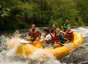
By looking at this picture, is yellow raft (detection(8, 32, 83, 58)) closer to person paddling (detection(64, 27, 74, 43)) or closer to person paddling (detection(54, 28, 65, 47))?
person paddling (detection(54, 28, 65, 47))

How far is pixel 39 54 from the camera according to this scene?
4.19 meters

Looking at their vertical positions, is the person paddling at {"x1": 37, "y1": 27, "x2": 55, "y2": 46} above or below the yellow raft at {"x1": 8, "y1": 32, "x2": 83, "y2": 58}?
above

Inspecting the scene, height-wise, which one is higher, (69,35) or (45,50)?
(69,35)

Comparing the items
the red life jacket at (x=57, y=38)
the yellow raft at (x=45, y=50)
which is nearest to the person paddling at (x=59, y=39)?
the red life jacket at (x=57, y=38)

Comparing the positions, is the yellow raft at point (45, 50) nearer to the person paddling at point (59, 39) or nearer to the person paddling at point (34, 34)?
the person paddling at point (59, 39)

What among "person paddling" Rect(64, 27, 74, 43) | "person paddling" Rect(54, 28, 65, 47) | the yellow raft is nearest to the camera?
the yellow raft

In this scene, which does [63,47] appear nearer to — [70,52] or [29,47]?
[70,52]

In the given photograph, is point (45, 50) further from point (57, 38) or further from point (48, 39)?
point (57, 38)

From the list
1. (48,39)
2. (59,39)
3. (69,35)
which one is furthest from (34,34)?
(69,35)

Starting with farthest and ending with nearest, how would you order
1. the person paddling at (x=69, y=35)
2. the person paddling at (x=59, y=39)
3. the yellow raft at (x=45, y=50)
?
1. the person paddling at (x=69, y=35)
2. the person paddling at (x=59, y=39)
3. the yellow raft at (x=45, y=50)

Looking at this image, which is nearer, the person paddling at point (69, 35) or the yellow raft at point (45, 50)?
the yellow raft at point (45, 50)

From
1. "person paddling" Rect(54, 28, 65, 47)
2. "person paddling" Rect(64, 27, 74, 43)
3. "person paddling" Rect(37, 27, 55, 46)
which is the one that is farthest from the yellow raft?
"person paddling" Rect(64, 27, 74, 43)

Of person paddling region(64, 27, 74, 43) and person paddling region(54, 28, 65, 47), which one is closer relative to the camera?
person paddling region(54, 28, 65, 47)

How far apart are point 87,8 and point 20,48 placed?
2000 cm
